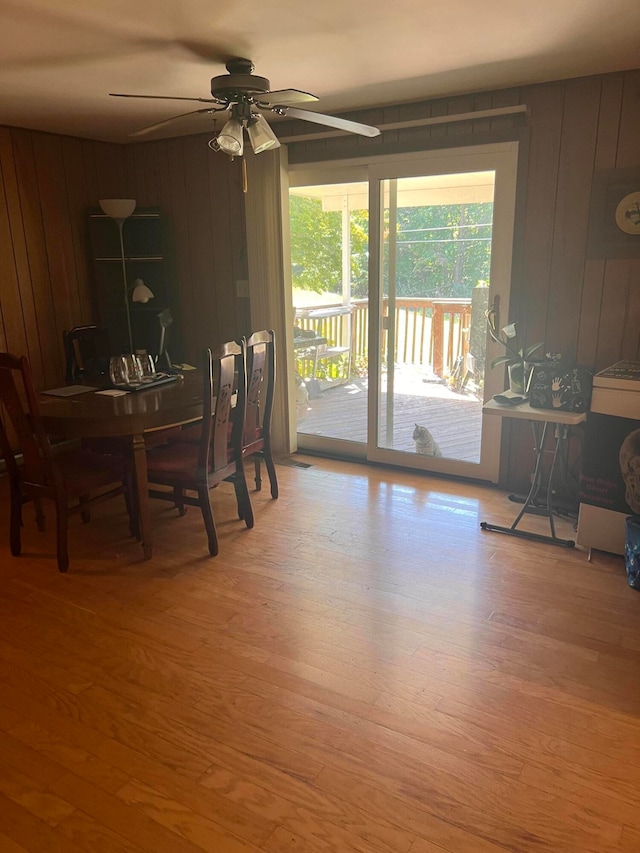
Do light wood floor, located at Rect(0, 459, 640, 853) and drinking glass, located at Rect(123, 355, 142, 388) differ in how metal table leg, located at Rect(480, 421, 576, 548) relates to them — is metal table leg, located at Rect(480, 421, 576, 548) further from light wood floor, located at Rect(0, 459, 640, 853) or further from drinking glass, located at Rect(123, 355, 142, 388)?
drinking glass, located at Rect(123, 355, 142, 388)

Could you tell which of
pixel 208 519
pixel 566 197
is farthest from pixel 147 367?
pixel 566 197

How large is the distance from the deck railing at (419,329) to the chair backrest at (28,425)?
7.44 feet

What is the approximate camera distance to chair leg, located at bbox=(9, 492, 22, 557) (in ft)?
10.3

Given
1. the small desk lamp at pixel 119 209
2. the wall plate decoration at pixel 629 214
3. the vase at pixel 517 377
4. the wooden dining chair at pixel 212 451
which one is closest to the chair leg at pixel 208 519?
the wooden dining chair at pixel 212 451

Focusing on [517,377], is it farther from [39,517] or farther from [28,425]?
[39,517]

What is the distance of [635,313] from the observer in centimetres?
326

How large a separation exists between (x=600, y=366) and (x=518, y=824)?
2.50 meters

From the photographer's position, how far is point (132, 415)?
9.38 ft

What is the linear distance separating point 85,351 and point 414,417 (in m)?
2.39

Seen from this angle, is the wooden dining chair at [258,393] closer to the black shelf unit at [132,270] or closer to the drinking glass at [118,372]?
the drinking glass at [118,372]

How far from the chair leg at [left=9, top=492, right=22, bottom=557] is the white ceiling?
2.12 m

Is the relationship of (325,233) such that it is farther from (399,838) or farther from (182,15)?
(399,838)

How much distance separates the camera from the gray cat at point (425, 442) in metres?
4.22

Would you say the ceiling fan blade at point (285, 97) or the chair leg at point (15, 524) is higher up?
the ceiling fan blade at point (285, 97)
